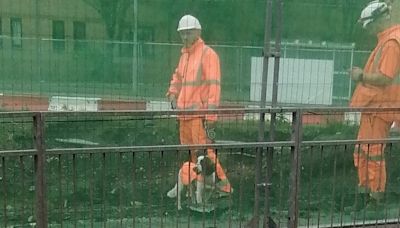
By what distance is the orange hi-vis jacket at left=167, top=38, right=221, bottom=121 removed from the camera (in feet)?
15.2

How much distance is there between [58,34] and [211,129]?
59.6 inches

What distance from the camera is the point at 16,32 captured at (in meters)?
4.28

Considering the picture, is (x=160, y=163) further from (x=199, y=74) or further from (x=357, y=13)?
(x=357, y=13)

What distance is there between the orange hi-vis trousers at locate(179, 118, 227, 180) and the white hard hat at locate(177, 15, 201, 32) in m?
0.79

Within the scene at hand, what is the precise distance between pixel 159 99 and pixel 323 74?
5.00 feet

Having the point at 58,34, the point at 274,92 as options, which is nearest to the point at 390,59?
the point at 274,92

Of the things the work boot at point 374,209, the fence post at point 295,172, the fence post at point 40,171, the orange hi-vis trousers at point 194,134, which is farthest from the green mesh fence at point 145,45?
the work boot at point 374,209

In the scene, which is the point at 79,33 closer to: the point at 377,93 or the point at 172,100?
the point at 172,100

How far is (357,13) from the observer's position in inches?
190

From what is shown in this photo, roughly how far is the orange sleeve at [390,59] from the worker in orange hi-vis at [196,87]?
1637 millimetres

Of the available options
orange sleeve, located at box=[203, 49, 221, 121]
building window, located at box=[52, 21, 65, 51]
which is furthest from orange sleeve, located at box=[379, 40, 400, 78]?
building window, located at box=[52, 21, 65, 51]

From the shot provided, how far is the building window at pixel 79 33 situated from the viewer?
433cm

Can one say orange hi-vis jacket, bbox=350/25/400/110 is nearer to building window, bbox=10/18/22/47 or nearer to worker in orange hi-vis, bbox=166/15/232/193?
worker in orange hi-vis, bbox=166/15/232/193

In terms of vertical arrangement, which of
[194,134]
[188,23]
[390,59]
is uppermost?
[188,23]
